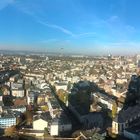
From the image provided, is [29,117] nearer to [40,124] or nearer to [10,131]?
[40,124]

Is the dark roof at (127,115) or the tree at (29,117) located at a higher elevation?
the dark roof at (127,115)

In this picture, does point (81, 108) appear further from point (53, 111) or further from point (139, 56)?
point (139, 56)

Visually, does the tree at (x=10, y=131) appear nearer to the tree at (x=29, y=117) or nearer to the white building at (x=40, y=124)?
the white building at (x=40, y=124)

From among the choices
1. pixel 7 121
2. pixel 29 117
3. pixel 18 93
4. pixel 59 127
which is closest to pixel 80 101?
pixel 29 117

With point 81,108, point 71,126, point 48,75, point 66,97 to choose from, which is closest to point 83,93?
point 66,97

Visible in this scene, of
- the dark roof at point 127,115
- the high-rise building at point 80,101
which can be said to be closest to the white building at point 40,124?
the high-rise building at point 80,101

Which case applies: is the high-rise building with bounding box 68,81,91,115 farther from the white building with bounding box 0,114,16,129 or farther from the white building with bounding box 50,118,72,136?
the white building with bounding box 0,114,16,129

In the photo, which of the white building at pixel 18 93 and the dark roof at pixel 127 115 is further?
the white building at pixel 18 93

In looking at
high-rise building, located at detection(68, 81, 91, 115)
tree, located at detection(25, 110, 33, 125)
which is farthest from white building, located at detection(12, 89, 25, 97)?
tree, located at detection(25, 110, 33, 125)

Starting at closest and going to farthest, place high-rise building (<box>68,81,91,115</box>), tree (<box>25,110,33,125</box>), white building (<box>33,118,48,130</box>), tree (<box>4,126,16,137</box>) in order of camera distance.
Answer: tree (<box>4,126,16,137</box>), white building (<box>33,118,48,130</box>), tree (<box>25,110,33,125</box>), high-rise building (<box>68,81,91,115</box>)

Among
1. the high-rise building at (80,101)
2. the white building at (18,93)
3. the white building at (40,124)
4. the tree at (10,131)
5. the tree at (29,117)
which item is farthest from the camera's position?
the white building at (18,93)

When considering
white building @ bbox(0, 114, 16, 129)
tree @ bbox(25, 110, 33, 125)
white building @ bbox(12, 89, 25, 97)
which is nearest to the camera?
white building @ bbox(0, 114, 16, 129)
